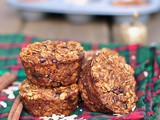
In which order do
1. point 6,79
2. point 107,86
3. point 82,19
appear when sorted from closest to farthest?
point 107,86 → point 6,79 → point 82,19

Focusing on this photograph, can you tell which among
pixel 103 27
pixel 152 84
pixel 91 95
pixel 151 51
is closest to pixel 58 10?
pixel 103 27

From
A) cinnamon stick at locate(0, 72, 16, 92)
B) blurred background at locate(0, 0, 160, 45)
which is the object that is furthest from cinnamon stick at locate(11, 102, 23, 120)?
blurred background at locate(0, 0, 160, 45)

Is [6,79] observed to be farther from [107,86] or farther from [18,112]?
[107,86]

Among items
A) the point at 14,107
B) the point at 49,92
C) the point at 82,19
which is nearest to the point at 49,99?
the point at 49,92

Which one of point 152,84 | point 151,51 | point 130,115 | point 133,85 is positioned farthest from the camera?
point 151,51

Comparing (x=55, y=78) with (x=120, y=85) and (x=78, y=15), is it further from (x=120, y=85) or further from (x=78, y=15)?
(x=78, y=15)
